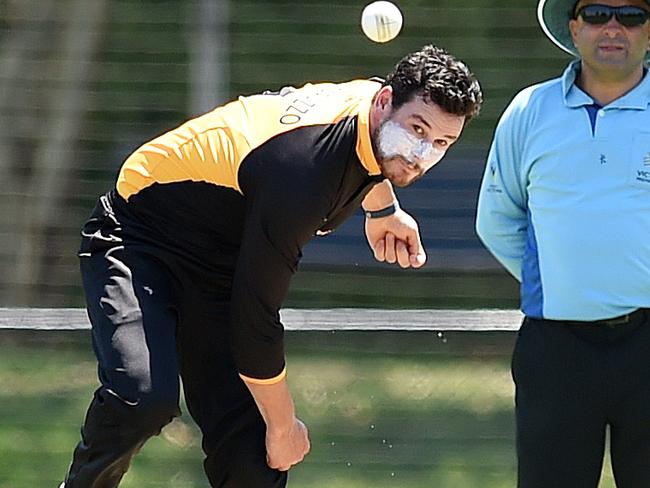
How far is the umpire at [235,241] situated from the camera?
346 cm

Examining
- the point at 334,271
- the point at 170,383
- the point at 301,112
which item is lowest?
the point at 334,271

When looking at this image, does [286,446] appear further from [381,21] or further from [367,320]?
[367,320]

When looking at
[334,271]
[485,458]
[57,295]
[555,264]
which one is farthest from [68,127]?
[555,264]

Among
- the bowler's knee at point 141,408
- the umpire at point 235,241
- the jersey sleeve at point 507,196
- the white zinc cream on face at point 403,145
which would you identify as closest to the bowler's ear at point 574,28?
the jersey sleeve at point 507,196

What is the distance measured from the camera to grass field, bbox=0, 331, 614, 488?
5555mm

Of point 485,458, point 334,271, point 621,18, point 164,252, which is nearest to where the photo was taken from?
point 621,18

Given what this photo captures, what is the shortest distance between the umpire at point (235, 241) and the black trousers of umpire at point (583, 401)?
568 millimetres

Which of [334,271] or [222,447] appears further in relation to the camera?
[334,271]

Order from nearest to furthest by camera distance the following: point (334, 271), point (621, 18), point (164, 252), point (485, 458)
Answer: point (621, 18), point (164, 252), point (485, 458), point (334, 271)

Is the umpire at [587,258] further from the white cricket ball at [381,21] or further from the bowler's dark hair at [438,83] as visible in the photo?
the white cricket ball at [381,21]

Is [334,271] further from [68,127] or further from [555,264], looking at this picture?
[555,264]

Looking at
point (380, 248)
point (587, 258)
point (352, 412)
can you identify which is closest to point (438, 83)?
point (587, 258)

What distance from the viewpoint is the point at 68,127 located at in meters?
6.30

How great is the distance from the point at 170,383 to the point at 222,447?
0.38 m
